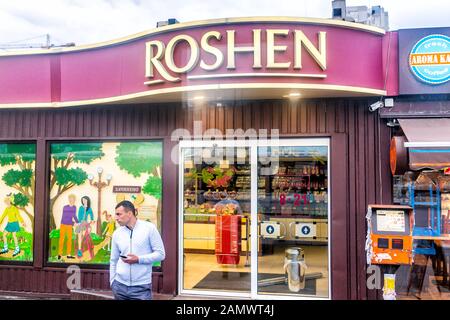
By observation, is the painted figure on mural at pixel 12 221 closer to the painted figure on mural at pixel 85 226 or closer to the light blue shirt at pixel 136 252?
the painted figure on mural at pixel 85 226

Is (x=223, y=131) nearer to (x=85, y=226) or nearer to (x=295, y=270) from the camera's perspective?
(x=295, y=270)

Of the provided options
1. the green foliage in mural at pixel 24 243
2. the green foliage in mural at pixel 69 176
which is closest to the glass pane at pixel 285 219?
the green foliage in mural at pixel 69 176

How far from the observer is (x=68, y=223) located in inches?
221

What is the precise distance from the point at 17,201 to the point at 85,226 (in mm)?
1113

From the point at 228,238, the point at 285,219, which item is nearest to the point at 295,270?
the point at 285,219

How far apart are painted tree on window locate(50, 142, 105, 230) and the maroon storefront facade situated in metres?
0.10

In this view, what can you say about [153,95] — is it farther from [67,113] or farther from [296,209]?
Result: [296,209]

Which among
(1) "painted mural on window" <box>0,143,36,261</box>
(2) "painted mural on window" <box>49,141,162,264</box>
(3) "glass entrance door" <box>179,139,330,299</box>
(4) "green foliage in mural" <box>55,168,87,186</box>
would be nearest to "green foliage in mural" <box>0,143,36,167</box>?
(1) "painted mural on window" <box>0,143,36,261</box>

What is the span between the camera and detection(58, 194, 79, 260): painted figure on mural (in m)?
5.58

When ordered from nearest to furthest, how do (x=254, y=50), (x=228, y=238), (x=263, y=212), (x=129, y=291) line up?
1. (x=129, y=291)
2. (x=254, y=50)
3. (x=263, y=212)
4. (x=228, y=238)

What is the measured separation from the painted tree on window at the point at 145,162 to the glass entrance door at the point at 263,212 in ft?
1.10
